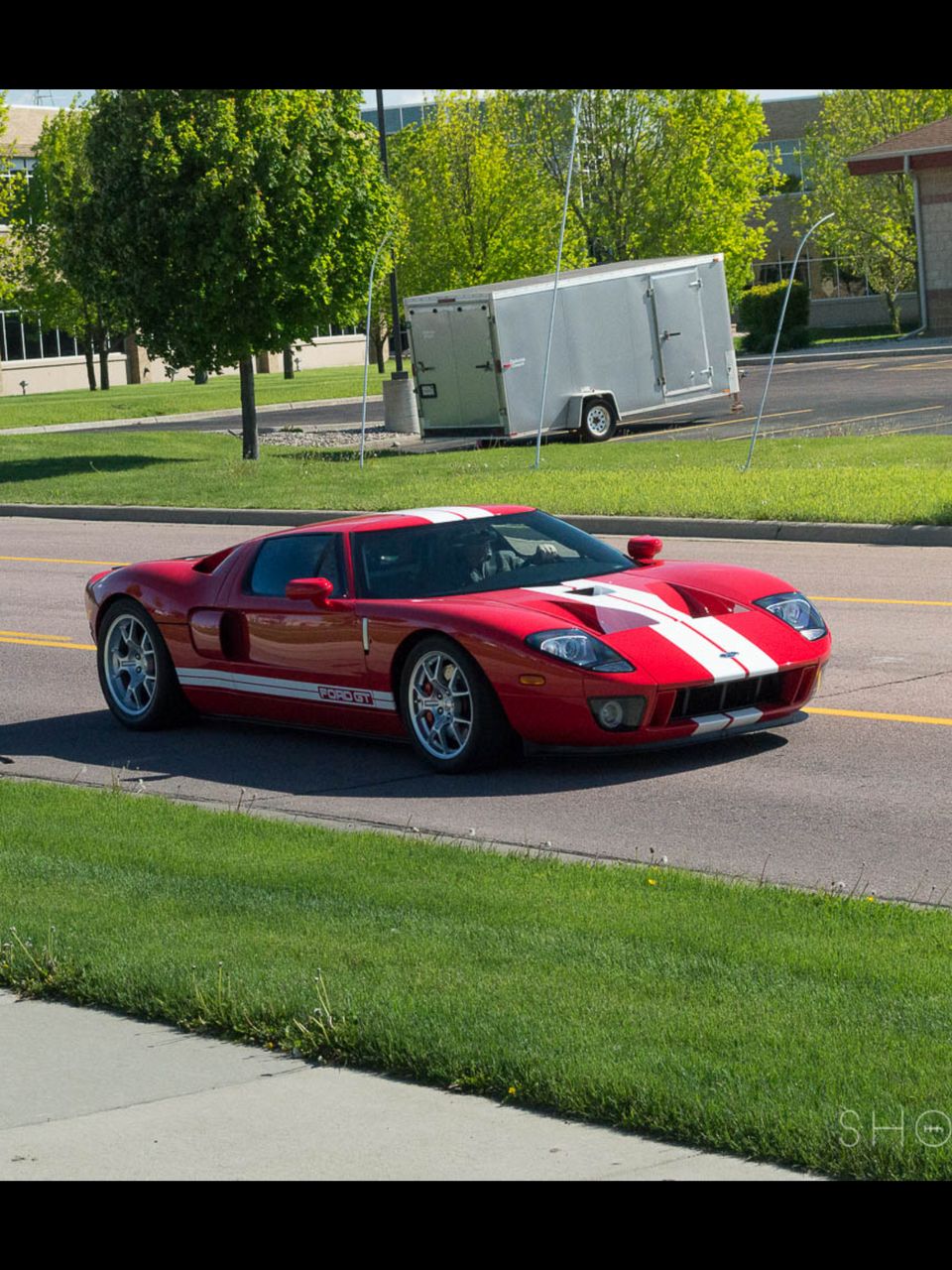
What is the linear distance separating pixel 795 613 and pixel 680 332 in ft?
86.7

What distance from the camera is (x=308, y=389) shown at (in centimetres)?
5841

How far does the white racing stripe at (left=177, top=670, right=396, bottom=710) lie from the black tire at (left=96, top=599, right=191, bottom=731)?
0.53ft

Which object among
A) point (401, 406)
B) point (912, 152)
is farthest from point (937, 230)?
point (401, 406)

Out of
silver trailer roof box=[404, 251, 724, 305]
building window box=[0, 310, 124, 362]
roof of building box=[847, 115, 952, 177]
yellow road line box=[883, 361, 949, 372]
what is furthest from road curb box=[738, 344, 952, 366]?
building window box=[0, 310, 124, 362]

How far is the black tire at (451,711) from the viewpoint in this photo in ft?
28.5

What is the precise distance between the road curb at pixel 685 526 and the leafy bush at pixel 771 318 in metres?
36.9

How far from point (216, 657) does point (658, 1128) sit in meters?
6.40

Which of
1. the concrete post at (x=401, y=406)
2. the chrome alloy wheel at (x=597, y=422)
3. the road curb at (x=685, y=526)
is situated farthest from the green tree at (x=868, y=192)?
the road curb at (x=685, y=526)

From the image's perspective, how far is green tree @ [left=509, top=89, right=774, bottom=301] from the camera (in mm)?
54875

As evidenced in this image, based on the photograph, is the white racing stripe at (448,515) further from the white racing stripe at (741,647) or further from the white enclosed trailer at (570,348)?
the white enclosed trailer at (570,348)

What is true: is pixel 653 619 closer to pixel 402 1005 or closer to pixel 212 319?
pixel 402 1005

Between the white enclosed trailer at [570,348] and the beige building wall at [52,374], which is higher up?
the beige building wall at [52,374]

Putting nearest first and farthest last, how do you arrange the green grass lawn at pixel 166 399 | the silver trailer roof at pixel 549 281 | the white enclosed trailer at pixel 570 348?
the silver trailer roof at pixel 549 281 < the white enclosed trailer at pixel 570 348 < the green grass lawn at pixel 166 399
